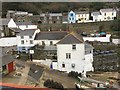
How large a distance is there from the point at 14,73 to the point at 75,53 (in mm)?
1126

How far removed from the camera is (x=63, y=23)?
1005 cm

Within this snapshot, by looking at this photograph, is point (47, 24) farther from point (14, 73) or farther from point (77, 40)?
point (14, 73)

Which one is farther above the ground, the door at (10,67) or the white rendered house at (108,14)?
the white rendered house at (108,14)

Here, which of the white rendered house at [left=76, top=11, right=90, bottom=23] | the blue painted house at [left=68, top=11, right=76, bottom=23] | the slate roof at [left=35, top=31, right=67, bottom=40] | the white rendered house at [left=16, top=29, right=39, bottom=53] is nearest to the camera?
the slate roof at [left=35, top=31, right=67, bottom=40]

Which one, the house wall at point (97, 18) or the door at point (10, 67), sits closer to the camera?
the door at point (10, 67)

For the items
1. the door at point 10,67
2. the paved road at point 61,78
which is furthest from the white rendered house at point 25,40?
the door at point 10,67

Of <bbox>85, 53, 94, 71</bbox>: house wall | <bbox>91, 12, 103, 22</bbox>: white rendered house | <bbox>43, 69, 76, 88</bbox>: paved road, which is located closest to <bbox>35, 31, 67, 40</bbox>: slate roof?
<bbox>85, 53, 94, 71</bbox>: house wall

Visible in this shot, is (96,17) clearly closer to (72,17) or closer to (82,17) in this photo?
(82,17)

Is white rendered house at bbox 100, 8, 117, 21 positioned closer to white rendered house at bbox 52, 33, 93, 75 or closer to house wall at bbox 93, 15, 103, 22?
house wall at bbox 93, 15, 103, 22

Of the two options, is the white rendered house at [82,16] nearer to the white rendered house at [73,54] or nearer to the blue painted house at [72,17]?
the blue painted house at [72,17]

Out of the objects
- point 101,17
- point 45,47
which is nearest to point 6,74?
point 45,47

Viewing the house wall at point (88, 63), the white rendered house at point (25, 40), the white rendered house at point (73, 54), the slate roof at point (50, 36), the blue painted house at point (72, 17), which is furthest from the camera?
the blue painted house at point (72, 17)

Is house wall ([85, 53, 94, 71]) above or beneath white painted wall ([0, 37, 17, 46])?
beneath

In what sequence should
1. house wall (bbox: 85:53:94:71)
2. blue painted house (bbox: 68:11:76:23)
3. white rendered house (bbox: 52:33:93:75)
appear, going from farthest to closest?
blue painted house (bbox: 68:11:76:23)
house wall (bbox: 85:53:94:71)
white rendered house (bbox: 52:33:93:75)
